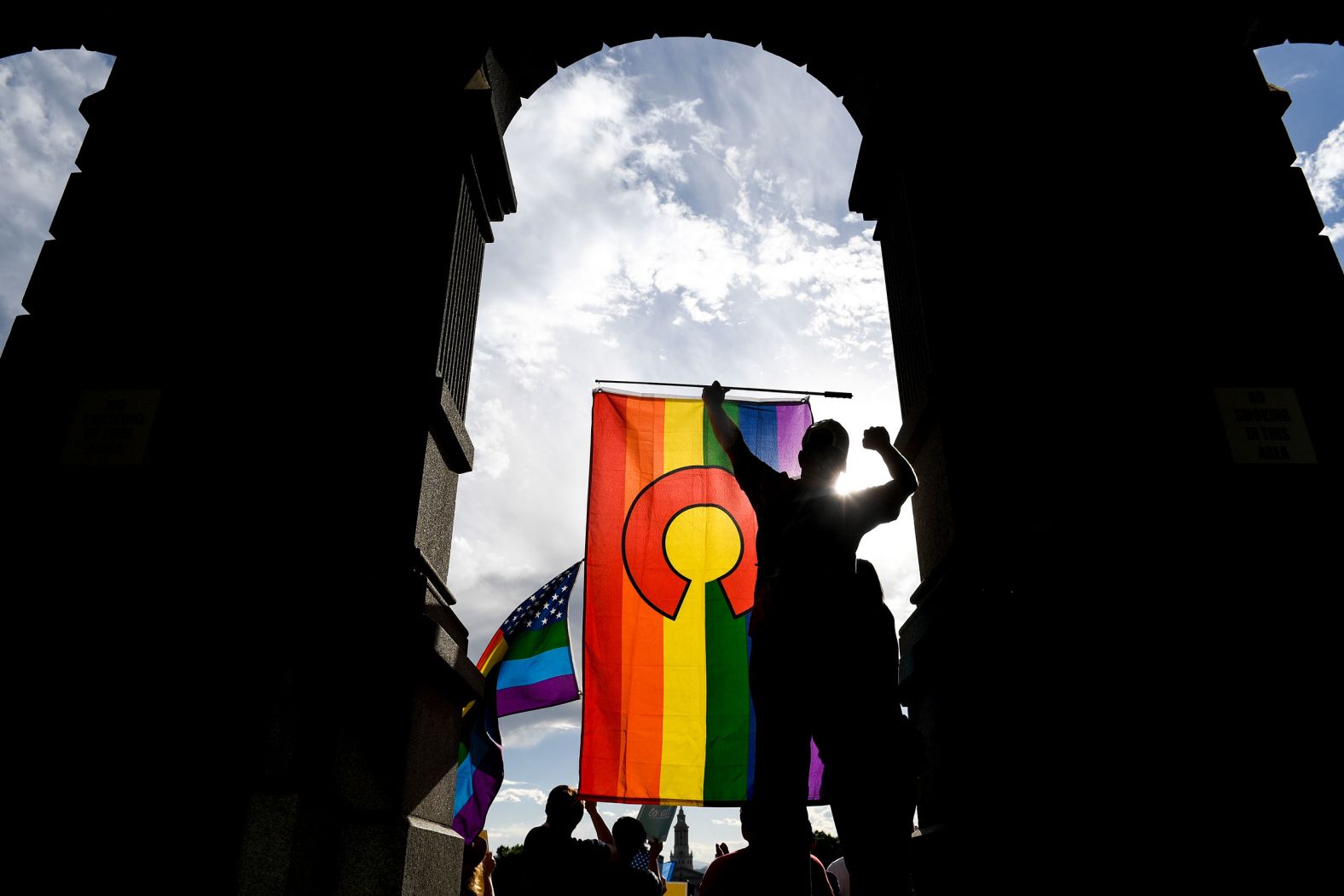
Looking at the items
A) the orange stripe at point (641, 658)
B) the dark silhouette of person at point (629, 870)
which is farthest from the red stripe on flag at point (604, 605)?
the dark silhouette of person at point (629, 870)

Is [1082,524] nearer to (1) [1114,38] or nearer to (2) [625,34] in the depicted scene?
(1) [1114,38]

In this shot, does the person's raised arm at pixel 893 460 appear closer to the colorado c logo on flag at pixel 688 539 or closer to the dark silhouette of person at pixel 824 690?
the dark silhouette of person at pixel 824 690

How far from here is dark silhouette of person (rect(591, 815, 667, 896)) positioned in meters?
4.08

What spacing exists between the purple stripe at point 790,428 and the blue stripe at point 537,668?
117 inches

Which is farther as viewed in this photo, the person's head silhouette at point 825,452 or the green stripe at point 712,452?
the green stripe at point 712,452

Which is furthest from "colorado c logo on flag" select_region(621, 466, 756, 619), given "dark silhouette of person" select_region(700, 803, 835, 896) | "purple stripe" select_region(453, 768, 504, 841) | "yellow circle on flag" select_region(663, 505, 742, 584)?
"purple stripe" select_region(453, 768, 504, 841)

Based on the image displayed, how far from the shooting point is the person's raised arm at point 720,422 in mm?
3422

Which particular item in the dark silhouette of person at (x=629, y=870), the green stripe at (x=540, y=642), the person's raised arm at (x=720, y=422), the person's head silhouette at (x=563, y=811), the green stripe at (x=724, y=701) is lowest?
the dark silhouette of person at (x=629, y=870)

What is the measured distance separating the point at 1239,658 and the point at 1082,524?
82 centimetres

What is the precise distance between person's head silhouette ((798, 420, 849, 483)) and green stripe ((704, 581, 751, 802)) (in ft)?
8.52

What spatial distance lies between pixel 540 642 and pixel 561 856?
3676 mm

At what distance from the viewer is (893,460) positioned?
3414 millimetres

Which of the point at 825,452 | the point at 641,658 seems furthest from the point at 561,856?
the point at 825,452

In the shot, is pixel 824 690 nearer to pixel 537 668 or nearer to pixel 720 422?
pixel 720 422
